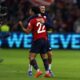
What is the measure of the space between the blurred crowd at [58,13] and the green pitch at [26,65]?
2.91 m

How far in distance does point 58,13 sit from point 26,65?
33.7 ft

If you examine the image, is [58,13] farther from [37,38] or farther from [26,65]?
[37,38]

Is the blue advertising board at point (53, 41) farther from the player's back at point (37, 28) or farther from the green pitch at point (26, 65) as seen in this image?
the player's back at point (37, 28)

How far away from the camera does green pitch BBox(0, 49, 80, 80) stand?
16883 millimetres

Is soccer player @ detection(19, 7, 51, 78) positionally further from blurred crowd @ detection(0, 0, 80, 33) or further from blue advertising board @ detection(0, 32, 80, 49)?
blurred crowd @ detection(0, 0, 80, 33)

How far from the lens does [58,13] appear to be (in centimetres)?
3058

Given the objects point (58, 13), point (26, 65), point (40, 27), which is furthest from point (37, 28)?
point (58, 13)

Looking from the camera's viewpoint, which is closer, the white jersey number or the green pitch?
the white jersey number

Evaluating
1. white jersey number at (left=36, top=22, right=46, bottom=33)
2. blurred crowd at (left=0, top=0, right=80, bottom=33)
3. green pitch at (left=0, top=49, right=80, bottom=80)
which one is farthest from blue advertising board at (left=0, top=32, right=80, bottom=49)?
white jersey number at (left=36, top=22, right=46, bottom=33)

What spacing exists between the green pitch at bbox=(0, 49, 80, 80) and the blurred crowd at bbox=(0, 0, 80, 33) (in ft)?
9.56

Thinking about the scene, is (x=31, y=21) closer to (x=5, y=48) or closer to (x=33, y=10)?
(x=33, y=10)

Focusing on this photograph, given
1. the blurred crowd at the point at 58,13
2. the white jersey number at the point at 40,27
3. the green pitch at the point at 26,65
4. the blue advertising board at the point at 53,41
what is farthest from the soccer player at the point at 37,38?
the blurred crowd at the point at 58,13

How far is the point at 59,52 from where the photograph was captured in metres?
26.7

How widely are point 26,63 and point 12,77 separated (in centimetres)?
509
